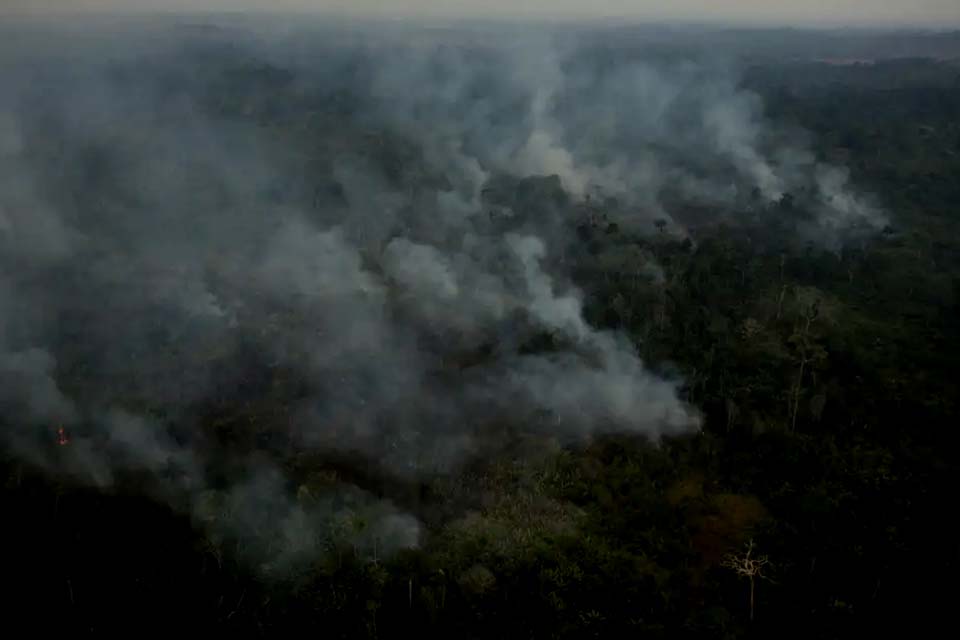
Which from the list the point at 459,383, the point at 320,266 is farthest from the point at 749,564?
the point at 320,266

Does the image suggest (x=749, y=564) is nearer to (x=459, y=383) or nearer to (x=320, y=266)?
(x=459, y=383)

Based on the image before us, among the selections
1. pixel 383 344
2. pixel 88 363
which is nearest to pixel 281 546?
pixel 383 344
